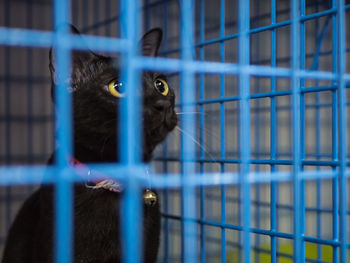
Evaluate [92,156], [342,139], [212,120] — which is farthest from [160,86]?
[212,120]

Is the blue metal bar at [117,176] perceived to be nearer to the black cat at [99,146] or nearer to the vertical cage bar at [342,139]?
the vertical cage bar at [342,139]

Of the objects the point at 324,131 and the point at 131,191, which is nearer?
the point at 131,191

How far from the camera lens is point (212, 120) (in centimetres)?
202

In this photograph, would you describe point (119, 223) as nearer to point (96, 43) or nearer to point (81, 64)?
point (81, 64)

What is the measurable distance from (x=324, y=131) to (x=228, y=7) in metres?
1.04

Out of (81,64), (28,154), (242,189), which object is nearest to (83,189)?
(81,64)

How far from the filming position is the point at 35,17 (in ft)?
6.38

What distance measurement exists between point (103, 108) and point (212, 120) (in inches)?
43.8

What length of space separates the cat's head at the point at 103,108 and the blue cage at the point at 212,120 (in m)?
0.06

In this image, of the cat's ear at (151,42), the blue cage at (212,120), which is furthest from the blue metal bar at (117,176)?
the cat's ear at (151,42)

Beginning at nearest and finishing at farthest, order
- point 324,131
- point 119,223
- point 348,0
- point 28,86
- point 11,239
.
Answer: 1. point 119,223
2. point 11,239
3. point 348,0
4. point 28,86
5. point 324,131

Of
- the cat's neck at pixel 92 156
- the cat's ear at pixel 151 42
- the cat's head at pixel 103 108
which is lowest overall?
the cat's neck at pixel 92 156

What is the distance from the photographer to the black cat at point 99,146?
3.11 ft

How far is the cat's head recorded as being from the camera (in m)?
0.94
